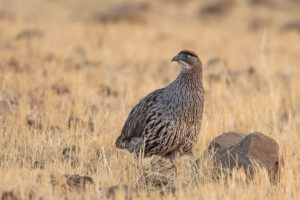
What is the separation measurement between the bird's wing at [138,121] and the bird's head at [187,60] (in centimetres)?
39

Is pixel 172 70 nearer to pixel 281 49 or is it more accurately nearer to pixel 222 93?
pixel 222 93

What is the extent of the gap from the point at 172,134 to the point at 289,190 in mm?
1347

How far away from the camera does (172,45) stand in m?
16.1

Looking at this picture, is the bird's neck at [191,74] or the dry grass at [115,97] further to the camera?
the bird's neck at [191,74]

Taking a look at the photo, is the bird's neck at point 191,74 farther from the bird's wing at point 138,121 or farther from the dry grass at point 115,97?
the dry grass at point 115,97

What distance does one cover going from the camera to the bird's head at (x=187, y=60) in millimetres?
5992

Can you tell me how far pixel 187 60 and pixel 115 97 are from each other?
383cm

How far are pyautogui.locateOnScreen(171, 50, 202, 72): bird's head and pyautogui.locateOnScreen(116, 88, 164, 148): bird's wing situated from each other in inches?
15.2

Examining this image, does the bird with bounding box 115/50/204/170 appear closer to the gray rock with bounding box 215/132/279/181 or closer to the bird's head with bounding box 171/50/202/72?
the bird's head with bounding box 171/50/202/72

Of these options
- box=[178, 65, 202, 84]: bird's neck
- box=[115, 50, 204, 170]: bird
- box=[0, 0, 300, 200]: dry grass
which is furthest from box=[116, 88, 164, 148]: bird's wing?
box=[178, 65, 202, 84]: bird's neck

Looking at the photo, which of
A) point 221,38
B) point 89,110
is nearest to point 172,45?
point 221,38

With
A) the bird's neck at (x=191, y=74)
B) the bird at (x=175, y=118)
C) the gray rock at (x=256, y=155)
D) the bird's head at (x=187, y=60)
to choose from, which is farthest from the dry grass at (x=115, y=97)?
the bird's head at (x=187, y=60)

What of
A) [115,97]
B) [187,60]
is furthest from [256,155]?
[115,97]

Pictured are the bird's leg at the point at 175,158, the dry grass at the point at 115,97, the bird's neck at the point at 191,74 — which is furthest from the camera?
the bird's leg at the point at 175,158
